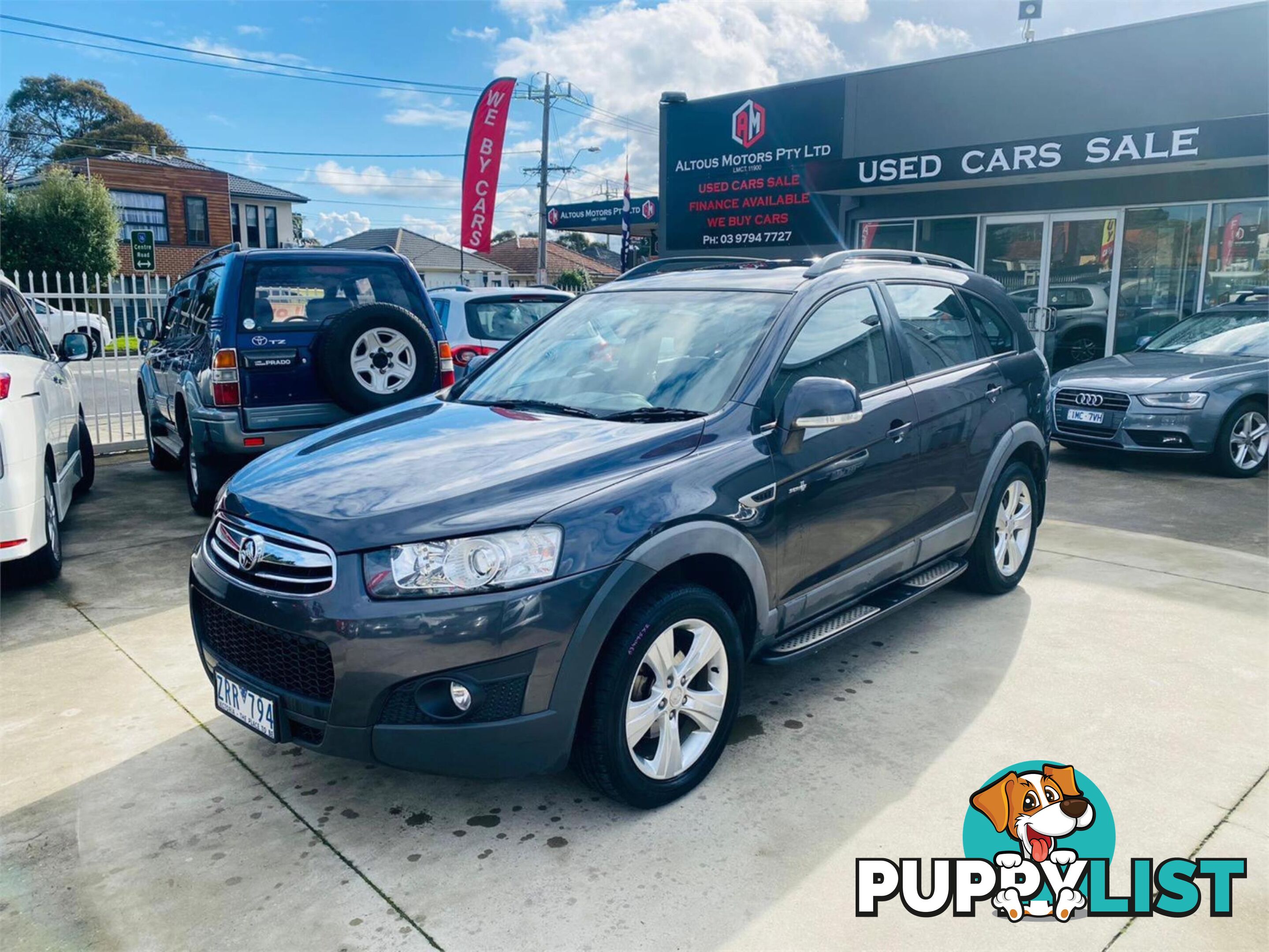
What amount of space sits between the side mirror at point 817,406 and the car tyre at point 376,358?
3.72 metres

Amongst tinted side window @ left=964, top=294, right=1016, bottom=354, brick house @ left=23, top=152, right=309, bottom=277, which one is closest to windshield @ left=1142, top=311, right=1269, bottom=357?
tinted side window @ left=964, top=294, right=1016, bottom=354

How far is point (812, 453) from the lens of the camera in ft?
11.3

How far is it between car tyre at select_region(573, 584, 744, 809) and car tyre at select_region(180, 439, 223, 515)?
14.5 feet

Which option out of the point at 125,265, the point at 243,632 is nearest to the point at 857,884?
A: the point at 243,632

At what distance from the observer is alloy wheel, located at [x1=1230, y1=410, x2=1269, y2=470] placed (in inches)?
328

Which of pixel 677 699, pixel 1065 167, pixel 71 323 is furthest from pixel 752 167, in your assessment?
pixel 677 699

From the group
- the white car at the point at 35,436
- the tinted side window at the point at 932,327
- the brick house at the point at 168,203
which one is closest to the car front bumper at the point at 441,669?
the tinted side window at the point at 932,327

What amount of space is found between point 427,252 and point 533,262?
7592 millimetres

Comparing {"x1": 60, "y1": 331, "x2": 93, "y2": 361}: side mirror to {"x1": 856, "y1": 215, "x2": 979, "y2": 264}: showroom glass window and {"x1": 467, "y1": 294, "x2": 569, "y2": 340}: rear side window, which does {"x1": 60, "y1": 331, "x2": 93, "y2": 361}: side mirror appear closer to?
{"x1": 467, "y1": 294, "x2": 569, "y2": 340}: rear side window

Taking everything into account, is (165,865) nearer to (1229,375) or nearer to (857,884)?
(857,884)

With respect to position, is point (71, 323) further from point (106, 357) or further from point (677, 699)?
point (677, 699)

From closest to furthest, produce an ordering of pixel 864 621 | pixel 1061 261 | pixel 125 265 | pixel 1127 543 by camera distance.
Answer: pixel 864 621
pixel 1127 543
pixel 1061 261
pixel 125 265

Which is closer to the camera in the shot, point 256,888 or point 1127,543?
point 256,888

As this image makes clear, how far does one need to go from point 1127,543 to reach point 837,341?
11.2ft
